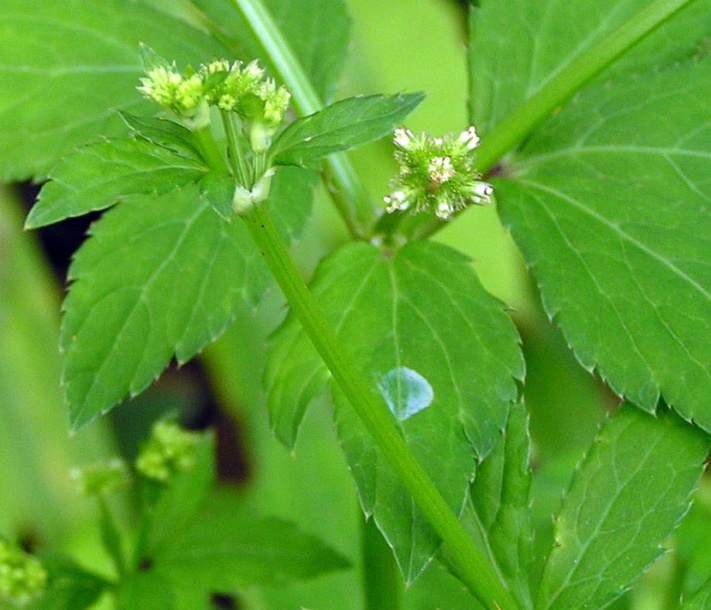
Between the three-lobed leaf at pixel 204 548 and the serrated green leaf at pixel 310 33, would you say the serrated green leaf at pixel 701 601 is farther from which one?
the serrated green leaf at pixel 310 33

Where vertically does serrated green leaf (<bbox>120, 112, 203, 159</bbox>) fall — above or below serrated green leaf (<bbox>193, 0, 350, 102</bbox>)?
below

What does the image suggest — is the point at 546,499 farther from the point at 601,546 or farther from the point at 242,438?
the point at 242,438

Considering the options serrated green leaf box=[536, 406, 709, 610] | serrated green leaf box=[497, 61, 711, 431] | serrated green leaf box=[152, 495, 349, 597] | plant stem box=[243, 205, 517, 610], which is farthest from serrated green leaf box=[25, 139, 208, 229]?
serrated green leaf box=[152, 495, 349, 597]

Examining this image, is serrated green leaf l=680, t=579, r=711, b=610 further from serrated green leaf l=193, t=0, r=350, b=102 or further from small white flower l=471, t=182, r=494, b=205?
serrated green leaf l=193, t=0, r=350, b=102

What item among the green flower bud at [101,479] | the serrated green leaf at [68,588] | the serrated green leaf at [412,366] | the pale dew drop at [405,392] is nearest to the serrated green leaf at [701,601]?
the serrated green leaf at [412,366]

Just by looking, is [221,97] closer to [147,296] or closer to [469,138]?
[469,138]

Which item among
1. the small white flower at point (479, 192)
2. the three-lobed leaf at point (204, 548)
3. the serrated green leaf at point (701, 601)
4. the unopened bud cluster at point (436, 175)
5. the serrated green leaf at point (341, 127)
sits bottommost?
the serrated green leaf at point (701, 601)
